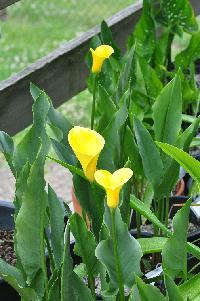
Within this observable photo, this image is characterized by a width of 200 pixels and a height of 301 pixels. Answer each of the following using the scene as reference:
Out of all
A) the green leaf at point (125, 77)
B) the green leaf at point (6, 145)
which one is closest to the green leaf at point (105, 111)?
the green leaf at point (125, 77)

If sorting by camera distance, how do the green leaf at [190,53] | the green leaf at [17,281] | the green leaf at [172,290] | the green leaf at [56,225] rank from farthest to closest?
the green leaf at [190,53] → the green leaf at [56,225] → the green leaf at [17,281] → the green leaf at [172,290]

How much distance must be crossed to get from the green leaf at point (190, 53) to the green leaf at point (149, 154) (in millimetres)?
730

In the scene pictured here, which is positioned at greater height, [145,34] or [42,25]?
[42,25]

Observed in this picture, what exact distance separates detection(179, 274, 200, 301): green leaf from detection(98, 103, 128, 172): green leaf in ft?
0.77

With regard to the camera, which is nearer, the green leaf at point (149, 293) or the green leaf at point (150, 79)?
the green leaf at point (149, 293)

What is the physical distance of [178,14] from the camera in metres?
2.13

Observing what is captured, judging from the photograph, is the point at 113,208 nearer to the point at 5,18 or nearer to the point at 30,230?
the point at 30,230

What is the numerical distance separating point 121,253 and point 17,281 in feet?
0.63

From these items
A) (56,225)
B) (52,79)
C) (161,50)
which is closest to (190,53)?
(161,50)

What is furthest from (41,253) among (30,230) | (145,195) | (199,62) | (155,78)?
(199,62)

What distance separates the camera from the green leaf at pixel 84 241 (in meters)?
1.16

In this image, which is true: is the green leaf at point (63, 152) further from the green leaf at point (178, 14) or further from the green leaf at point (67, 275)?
the green leaf at point (178, 14)

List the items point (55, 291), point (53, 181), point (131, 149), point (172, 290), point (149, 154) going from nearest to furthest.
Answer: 1. point (172, 290)
2. point (55, 291)
3. point (149, 154)
4. point (131, 149)
5. point (53, 181)

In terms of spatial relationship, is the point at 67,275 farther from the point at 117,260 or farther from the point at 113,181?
the point at 113,181
